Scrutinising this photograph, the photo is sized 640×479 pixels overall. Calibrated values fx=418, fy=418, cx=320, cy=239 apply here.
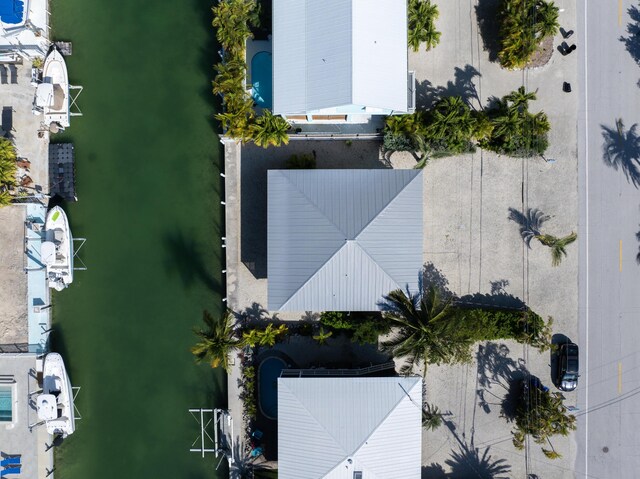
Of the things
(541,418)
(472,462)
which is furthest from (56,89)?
(541,418)

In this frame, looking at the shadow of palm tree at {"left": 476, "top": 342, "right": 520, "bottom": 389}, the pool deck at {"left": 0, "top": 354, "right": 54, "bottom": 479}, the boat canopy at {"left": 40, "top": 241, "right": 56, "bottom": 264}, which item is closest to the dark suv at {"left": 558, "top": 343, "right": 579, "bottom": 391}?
the shadow of palm tree at {"left": 476, "top": 342, "right": 520, "bottom": 389}

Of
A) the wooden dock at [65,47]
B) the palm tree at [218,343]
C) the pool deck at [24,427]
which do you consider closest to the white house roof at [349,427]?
the palm tree at [218,343]

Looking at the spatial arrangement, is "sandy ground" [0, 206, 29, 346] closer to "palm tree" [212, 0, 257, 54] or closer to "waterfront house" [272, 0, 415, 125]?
"palm tree" [212, 0, 257, 54]

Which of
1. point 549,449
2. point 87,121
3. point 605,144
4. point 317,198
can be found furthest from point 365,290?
point 87,121

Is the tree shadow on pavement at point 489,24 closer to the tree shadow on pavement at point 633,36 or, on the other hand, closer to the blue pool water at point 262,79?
the tree shadow on pavement at point 633,36

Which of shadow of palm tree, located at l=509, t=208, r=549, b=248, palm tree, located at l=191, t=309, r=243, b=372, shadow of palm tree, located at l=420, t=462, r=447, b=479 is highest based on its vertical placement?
shadow of palm tree, located at l=509, t=208, r=549, b=248

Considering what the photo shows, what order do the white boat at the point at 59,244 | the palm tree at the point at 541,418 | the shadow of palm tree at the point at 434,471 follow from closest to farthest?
the palm tree at the point at 541,418 → the white boat at the point at 59,244 → the shadow of palm tree at the point at 434,471
